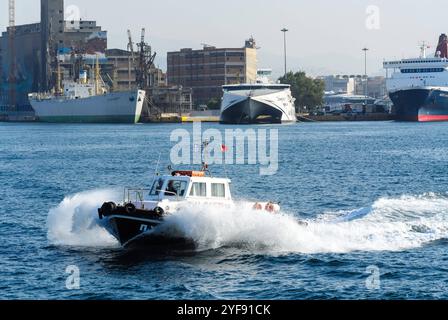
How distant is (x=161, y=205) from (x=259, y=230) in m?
4.18

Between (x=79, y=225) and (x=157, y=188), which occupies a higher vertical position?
(x=157, y=188)

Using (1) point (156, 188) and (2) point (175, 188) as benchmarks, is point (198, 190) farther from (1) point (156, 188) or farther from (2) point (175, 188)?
(1) point (156, 188)

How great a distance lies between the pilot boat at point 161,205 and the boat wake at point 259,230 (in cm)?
46

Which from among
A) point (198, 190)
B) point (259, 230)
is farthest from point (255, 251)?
point (198, 190)

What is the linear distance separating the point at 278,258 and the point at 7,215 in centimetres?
1904

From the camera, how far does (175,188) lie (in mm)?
39000

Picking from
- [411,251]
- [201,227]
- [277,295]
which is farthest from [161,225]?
[411,251]

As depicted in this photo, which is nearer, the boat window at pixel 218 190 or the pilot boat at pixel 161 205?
the pilot boat at pixel 161 205

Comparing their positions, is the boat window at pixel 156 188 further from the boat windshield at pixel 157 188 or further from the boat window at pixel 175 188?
the boat window at pixel 175 188

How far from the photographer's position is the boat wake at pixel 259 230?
122 ft

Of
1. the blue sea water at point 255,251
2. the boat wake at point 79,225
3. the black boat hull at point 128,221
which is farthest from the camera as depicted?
the boat wake at point 79,225

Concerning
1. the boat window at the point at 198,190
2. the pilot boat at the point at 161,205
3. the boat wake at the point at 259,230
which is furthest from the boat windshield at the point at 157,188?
the boat wake at the point at 259,230

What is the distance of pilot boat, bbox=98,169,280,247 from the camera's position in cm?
3700
